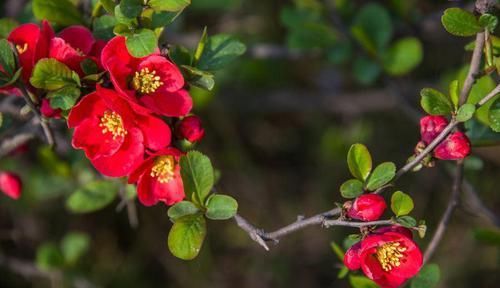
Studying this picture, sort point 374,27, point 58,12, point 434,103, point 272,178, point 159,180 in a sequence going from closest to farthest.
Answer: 1. point 434,103
2. point 159,180
3. point 58,12
4. point 374,27
5. point 272,178

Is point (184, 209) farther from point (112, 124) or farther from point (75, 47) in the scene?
point (75, 47)

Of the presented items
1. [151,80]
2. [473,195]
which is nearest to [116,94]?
[151,80]

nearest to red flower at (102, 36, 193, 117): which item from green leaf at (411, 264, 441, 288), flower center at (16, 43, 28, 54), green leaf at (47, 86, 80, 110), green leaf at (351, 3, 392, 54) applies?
green leaf at (47, 86, 80, 110)

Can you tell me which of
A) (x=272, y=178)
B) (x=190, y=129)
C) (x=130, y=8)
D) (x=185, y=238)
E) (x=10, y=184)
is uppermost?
(x=130, y=8)

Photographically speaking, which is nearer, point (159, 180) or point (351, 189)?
point (351, 189)

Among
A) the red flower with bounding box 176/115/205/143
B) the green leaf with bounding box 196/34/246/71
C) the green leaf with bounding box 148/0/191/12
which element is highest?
the green leaf with bounding box 148/0/191/12

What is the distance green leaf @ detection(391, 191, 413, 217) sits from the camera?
1321 millimetres

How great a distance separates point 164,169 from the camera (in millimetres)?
1506

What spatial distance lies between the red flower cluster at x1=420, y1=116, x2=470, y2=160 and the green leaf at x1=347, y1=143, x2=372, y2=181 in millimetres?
136

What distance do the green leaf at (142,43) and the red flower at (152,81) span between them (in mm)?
54

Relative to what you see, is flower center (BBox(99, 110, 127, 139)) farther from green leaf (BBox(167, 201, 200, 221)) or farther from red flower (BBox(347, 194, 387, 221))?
red flower (BBox(347, 194, 387, 221))

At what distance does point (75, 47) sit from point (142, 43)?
22 centimetres

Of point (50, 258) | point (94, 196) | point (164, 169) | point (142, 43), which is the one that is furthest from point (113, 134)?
point (50, 258)

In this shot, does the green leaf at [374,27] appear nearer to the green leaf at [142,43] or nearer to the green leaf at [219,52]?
the green leaf at [219,52]
